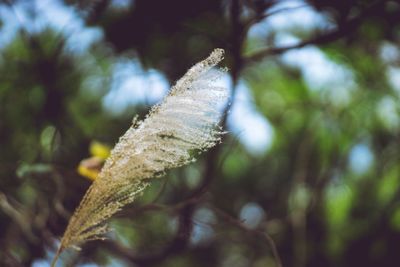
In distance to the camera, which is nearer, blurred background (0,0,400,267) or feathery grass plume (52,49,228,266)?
feathery grass plume (52,49,228,266)

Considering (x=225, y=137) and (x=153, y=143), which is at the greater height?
(x=225, y=137)

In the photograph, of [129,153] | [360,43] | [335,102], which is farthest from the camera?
[335,102]

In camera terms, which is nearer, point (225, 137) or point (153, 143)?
point (153, 143)

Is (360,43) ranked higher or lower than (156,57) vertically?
higher

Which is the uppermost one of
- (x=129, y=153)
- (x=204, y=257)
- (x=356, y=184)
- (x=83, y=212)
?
(x=356, y=184)

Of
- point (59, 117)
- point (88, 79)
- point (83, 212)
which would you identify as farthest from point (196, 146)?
point (88, 79)

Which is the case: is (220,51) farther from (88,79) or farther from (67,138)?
(88,79)
